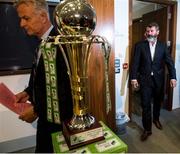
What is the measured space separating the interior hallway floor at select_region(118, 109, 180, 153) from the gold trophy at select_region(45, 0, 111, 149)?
125 centimetres

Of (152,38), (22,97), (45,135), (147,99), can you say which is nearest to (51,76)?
(45,135)

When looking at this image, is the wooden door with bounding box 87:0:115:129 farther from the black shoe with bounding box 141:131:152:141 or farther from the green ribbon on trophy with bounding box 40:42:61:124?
the green ribbon on trophy with bounding box 40:42:61:124

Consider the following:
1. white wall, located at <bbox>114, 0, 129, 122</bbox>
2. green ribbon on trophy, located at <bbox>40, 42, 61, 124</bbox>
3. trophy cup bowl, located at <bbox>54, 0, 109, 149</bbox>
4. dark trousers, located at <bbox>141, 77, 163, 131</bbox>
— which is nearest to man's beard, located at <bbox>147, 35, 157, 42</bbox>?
white wall, located at <bbox>114, 0, 129, 122</bbox>

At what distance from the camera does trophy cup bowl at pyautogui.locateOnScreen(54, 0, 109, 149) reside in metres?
0.72

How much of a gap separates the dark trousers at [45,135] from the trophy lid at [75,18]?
0.52m

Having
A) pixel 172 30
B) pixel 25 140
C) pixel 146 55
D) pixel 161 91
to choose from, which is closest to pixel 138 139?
pixel 161 91

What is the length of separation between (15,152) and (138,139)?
4.43ft

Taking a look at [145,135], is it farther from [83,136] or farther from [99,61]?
[83,136]

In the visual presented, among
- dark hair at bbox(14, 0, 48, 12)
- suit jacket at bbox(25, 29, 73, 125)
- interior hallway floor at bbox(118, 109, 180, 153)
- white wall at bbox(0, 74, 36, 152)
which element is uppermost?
dark hair at bbox(14, 0, 48, 12)

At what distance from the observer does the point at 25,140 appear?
1.91 meters

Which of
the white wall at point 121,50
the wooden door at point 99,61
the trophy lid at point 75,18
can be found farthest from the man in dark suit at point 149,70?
the trophy lid at point 75,18

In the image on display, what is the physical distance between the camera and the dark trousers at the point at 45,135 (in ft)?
3.23

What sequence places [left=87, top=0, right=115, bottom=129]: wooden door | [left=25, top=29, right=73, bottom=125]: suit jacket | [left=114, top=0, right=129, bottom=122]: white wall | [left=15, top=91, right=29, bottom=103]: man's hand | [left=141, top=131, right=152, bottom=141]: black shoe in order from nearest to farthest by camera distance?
[left=25, top=29, right=73, bottom=125]: suit jacket → [left=15, top=91, right=29, bottom=103]: man's hand → [left=87, top=0, right=115, bottom=129]: wooden door → [left=141, top=131, right=152, bottom=141]: black shoe → [left=114, top=0, right=129, bottom=122]: white wall

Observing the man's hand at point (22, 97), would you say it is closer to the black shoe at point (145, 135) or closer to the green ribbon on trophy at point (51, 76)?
the green ribbon on trophy at point (51, 76)
